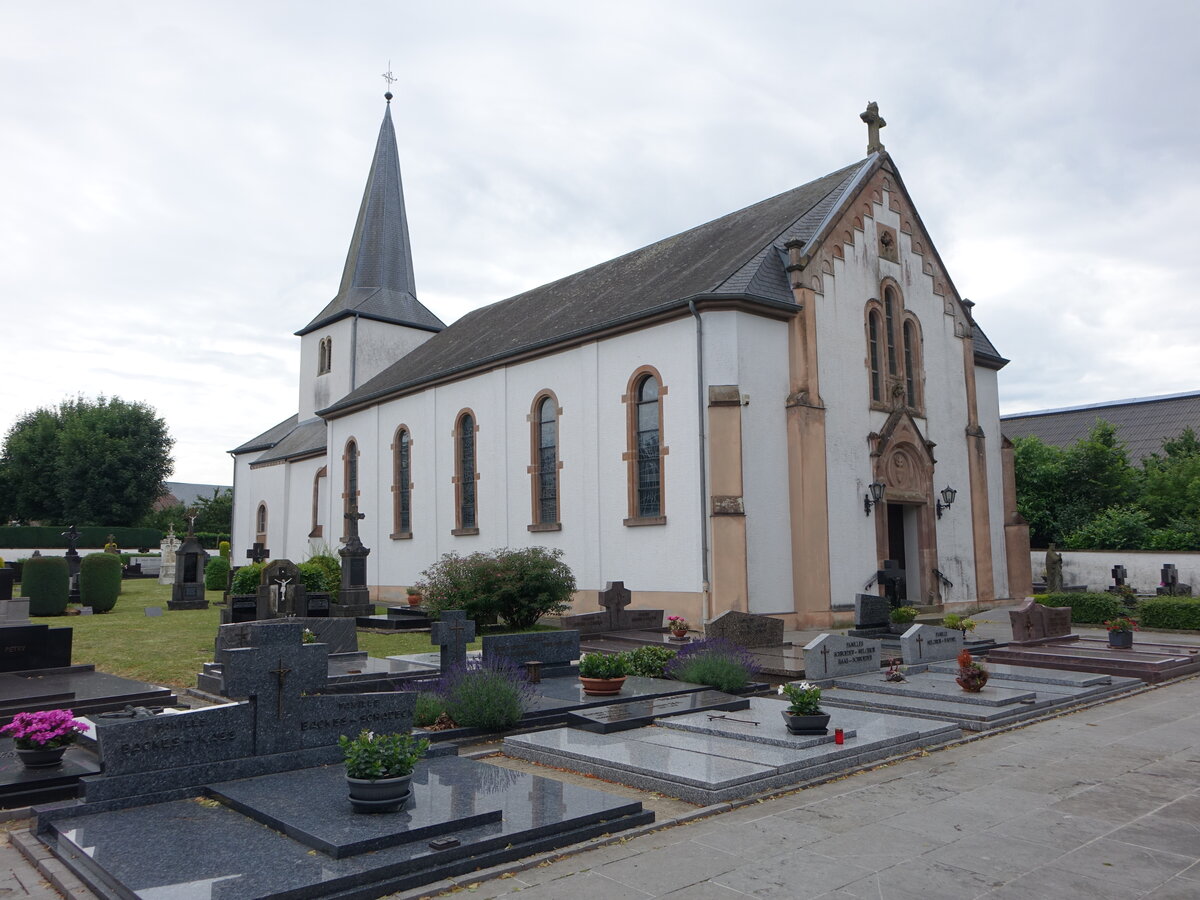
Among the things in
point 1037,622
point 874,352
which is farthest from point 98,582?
point 1037,622

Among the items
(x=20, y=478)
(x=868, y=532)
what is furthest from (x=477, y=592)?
(x=20, y=478)

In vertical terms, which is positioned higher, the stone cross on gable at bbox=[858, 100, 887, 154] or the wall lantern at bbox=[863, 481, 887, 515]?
the stone cross on gable at bbox=[858, 100, 887, 154]

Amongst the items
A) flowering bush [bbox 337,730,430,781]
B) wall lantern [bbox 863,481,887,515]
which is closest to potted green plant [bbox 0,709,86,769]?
flowering bush [bbox 337,730,430,781]

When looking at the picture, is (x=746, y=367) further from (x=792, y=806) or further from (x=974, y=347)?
(x=792, y=806)

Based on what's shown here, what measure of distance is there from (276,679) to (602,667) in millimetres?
4901

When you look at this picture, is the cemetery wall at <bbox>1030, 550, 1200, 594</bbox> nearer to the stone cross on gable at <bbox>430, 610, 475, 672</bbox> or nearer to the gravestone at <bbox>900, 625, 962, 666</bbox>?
the gravestone at <bbox>900, 625, 962, 666</bbox>

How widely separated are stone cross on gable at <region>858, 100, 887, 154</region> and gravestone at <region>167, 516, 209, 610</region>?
22416mm

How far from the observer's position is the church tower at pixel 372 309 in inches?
1583

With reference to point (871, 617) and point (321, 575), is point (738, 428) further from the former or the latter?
point (321, 575)

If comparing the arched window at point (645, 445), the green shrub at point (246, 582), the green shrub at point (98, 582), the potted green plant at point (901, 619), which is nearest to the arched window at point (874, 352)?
the arched window at point (645, 445)

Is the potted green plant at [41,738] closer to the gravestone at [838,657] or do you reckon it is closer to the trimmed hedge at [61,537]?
the gravestone at [838,657]

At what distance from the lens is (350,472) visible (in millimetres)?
34406

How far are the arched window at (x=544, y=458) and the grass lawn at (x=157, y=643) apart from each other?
587cm

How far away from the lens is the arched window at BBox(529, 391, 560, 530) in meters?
24.5
